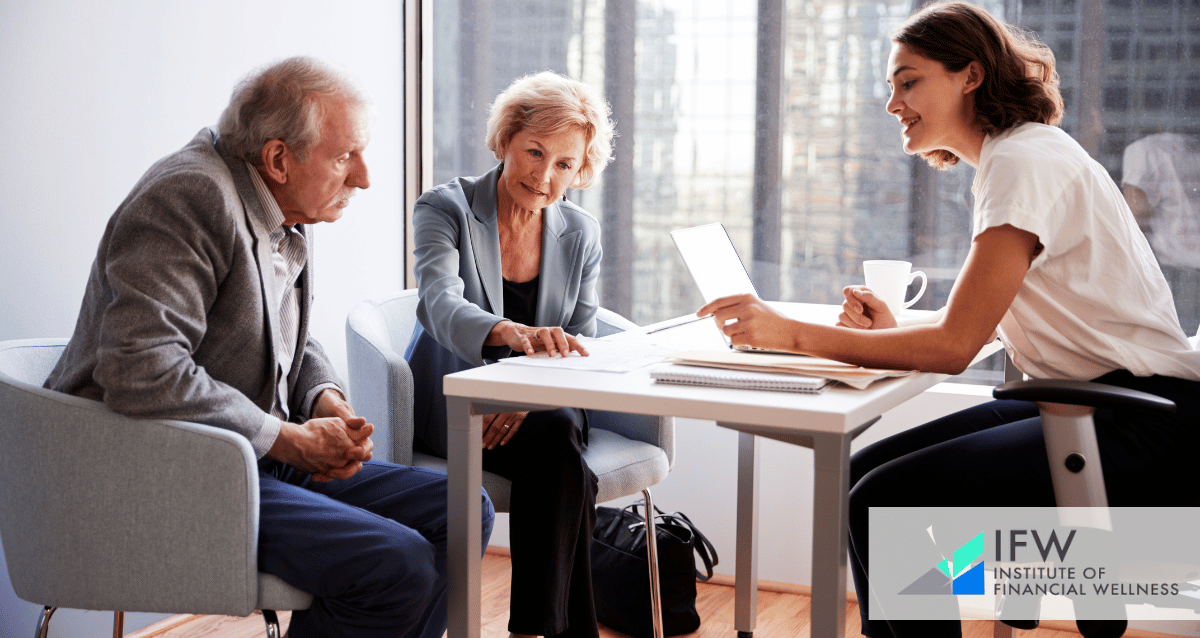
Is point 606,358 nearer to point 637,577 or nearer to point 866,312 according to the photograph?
point 866,312

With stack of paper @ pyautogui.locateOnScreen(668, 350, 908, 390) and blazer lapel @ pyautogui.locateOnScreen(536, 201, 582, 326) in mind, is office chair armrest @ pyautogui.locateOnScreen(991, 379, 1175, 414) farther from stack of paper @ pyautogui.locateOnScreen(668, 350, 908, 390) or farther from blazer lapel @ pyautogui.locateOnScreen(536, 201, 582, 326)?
blazer lapel @ pyautogui.locateOnScreen(536, 201, 582, 326)

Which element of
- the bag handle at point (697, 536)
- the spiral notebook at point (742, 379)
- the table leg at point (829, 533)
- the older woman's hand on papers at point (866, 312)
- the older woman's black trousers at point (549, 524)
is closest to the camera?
the table leg at point (829, 533)

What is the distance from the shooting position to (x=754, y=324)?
143cm

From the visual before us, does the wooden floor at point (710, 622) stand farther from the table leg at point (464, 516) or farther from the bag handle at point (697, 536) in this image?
the table leg at point (464, 516)

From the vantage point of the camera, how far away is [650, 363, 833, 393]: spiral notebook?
1.25 metres

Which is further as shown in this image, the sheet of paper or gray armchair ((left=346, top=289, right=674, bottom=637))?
gray armchair ((left=346, top=289, right=674, bottom=637))

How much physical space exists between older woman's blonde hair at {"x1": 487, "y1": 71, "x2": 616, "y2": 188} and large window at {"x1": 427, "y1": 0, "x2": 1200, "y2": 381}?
79 centimetres

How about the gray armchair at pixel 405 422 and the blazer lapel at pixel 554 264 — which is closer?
the gray armchair at pixel 405 422

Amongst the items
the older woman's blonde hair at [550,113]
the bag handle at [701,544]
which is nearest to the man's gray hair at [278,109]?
the older woman's blonde hair at [550,113]

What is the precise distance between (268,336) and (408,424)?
40 centimetres

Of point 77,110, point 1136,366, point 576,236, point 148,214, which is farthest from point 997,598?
point 77,110

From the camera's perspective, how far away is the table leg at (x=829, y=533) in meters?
1.14

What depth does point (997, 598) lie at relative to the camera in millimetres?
1736

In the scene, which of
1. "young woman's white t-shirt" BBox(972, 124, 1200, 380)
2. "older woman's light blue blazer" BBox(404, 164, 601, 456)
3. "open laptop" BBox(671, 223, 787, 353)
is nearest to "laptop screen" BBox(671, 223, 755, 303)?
"open laptop" BBox(671, 223, 787, 353)
